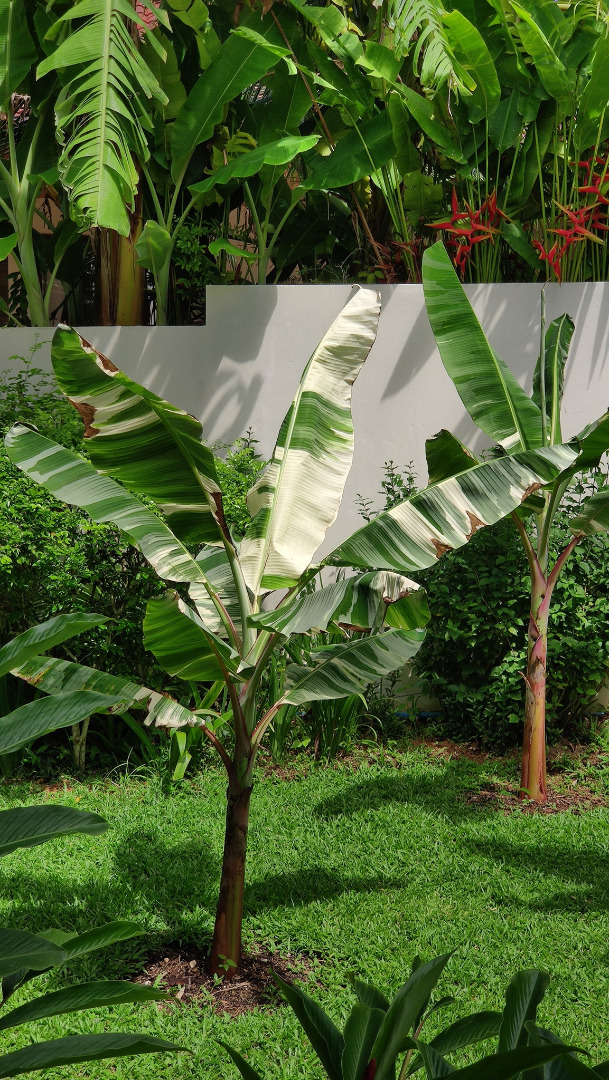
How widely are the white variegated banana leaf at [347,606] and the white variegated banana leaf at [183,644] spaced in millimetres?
281

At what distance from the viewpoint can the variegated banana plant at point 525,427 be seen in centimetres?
421

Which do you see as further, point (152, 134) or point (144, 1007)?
point (152, 134)

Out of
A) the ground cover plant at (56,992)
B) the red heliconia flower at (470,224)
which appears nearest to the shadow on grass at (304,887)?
the ground cover plant at (56,992)

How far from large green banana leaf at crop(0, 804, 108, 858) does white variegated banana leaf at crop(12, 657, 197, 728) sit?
1404 mm

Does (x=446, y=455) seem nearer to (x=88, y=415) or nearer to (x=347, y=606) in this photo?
(x=347, y=606)

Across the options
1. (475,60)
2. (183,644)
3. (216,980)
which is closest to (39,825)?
(183,644)

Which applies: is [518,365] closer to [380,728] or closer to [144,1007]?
[380,728]

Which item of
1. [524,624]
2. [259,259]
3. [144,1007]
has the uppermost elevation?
[259,259]

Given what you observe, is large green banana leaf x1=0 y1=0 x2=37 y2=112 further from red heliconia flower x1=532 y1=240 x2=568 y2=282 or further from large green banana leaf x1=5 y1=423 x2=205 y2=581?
large green banana leaf x1=5 y1=423 x2=205 y2=581

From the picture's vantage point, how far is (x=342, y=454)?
3387 mm

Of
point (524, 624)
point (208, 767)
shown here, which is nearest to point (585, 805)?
point (524, 624)

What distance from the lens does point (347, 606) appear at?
2.83m

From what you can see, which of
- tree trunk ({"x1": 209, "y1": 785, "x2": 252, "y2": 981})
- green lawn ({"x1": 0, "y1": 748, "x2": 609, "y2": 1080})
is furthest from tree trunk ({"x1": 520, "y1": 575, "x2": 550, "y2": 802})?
tree trunk ({"x1": 209, "y1": 785, "x2": 252, "y2": 981})

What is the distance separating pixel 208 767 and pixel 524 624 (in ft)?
6.66
